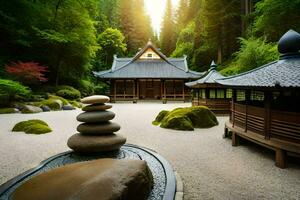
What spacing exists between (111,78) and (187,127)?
803 inches

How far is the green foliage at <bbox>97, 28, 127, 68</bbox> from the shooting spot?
42.3 m

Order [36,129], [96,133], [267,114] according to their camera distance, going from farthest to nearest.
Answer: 1. [36,129]
2. [96,133]
3. [267,114]

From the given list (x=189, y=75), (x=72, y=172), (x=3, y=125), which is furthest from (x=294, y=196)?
(x=189, y=75)

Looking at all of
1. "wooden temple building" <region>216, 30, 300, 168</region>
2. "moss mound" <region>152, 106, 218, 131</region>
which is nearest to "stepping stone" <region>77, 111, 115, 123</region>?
"wooden temple building" <region>216, 30, 300, 168</region>

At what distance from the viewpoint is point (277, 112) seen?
6629mm

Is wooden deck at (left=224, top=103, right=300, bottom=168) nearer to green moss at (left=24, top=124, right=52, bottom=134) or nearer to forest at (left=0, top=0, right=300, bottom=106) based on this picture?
forest at (left=0, top=0, right=300, bottom=106)

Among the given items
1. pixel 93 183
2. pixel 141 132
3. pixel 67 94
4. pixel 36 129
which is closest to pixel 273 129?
pixel 93 183

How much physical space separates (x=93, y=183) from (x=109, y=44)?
1631 inches

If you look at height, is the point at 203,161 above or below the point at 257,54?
below

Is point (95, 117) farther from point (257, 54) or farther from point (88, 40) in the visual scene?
point (88, 40)

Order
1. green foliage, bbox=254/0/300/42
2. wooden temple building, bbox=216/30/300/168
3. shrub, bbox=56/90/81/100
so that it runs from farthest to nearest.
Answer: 1. shrub, bbox=56/90/81/100
2. green foliage, bbox=254/0/300/42
3. wooden temple building, bbox=216/30/300/168

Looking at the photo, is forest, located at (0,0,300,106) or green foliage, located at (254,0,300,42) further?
green foliage, located at (254,0,300,42)

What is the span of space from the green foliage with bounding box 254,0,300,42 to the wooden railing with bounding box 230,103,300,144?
51.1ft

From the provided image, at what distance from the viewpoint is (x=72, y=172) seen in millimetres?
4203
